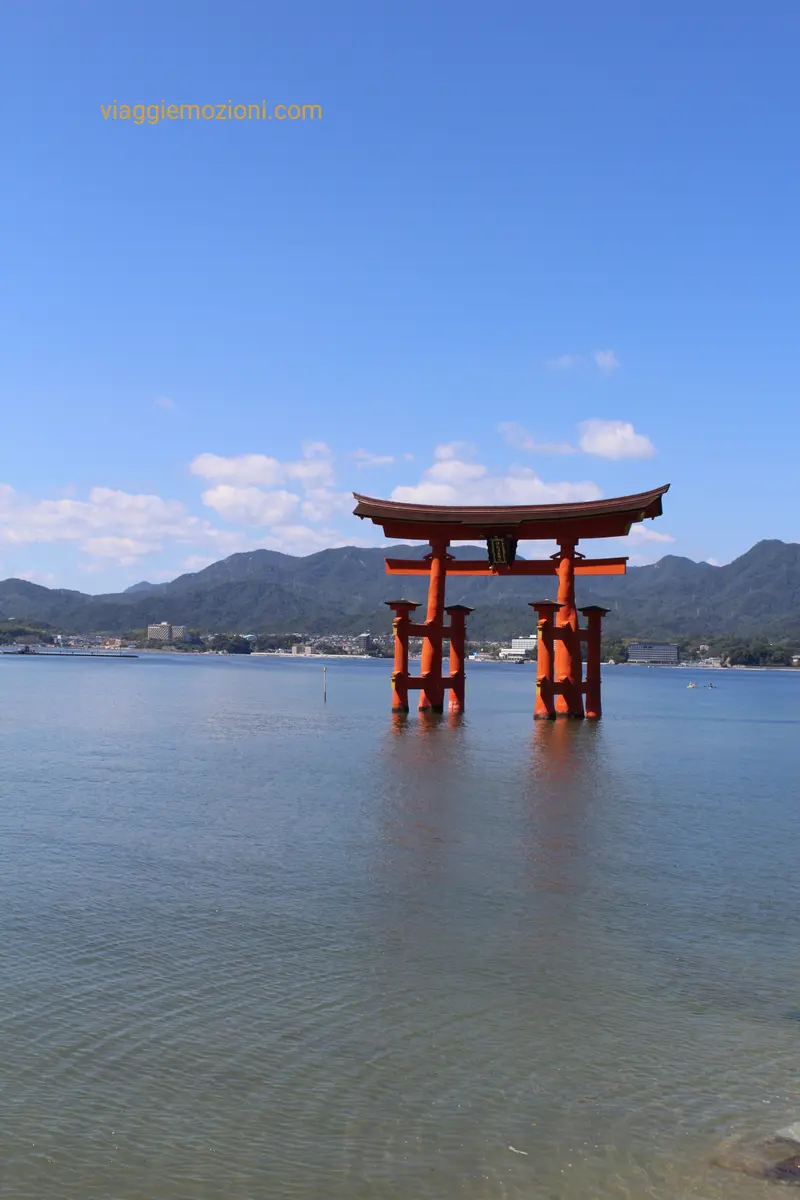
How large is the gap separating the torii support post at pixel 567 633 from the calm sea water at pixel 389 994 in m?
15.0

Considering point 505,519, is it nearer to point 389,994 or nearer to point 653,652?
point 389,994

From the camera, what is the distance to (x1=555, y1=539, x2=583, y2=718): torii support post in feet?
104

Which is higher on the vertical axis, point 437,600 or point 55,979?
point 437,600

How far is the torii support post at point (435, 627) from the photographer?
106ft

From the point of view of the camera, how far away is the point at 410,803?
628 inches

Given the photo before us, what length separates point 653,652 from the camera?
186 m

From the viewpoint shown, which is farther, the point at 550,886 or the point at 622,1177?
the point at 550,886

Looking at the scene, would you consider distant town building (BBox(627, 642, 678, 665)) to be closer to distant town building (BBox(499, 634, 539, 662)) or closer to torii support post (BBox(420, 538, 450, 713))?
distant town building (BBox(499, 634, 539, 662))

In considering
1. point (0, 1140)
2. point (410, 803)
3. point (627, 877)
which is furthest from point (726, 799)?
point (0, 1140)

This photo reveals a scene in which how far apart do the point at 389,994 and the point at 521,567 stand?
91.1ft

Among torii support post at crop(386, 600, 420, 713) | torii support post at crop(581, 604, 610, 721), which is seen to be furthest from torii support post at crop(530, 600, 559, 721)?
torii support post at crop(386, 600, 420, 713)

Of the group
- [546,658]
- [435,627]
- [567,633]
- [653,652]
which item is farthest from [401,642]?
→ [653,652]

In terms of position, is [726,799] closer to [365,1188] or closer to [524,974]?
[524,974]

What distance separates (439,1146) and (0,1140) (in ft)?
7.31
